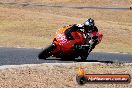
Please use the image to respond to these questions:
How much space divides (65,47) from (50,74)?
366cm

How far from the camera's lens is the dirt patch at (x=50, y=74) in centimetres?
1362

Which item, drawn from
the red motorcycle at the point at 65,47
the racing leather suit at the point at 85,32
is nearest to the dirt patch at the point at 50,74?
the red motorcycle at the point at 65,47

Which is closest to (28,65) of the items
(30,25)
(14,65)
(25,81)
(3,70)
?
(14,65)

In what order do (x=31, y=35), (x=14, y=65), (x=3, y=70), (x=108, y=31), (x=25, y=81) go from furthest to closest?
(x=108, y=31) < (x=31, y=35) < (x=14, y=65) < (x=3, y=70) < (x=25, y=81)

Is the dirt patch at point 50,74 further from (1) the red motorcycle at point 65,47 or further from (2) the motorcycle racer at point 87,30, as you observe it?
(2) the motorcycle racer at point 87,30

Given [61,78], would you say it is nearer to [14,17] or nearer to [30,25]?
[30,25]

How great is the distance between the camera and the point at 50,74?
1505 cm

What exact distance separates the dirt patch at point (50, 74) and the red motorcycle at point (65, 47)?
4.45 feet

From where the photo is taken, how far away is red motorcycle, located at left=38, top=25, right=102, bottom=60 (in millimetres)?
18531

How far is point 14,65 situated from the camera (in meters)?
16.6

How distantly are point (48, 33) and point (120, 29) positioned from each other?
679 centimetres

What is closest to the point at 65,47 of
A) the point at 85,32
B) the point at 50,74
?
the point at 85,32

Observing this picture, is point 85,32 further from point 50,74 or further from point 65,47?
point 50,74

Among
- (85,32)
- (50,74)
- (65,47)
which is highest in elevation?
(85,32)
